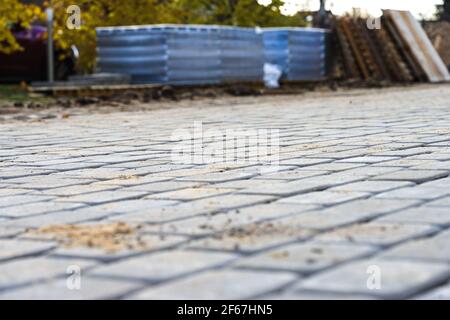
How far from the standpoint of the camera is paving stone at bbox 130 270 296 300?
2.43 metres

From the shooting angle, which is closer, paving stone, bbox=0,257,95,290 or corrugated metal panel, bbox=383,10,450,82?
paving stone, bbox=0,257,95,290

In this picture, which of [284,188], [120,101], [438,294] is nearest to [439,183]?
[284,188]

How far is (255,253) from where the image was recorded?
292 centimetres

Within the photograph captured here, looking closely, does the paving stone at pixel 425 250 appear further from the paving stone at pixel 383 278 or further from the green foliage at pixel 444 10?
the green foliage at pixel 444 10

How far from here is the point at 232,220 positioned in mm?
3529

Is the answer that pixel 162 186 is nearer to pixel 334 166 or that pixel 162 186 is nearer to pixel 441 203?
pixel 334 166

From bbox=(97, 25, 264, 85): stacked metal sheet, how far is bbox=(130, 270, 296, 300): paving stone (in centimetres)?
1517

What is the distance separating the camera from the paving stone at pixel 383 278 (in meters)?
2.46

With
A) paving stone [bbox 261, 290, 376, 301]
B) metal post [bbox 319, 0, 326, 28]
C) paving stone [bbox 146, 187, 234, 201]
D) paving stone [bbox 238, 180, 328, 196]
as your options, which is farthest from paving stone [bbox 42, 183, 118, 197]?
metal post [bbox 319, 0, 326, 28]

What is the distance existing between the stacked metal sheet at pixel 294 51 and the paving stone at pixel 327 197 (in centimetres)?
1776

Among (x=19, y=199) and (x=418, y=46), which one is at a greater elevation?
(x=19, y=199)

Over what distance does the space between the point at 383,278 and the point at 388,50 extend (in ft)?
75.9

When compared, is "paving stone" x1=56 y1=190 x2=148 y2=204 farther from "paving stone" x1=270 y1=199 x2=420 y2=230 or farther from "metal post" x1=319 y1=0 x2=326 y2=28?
"metal post" x1=319 y1=0 x2=326 y2=28
